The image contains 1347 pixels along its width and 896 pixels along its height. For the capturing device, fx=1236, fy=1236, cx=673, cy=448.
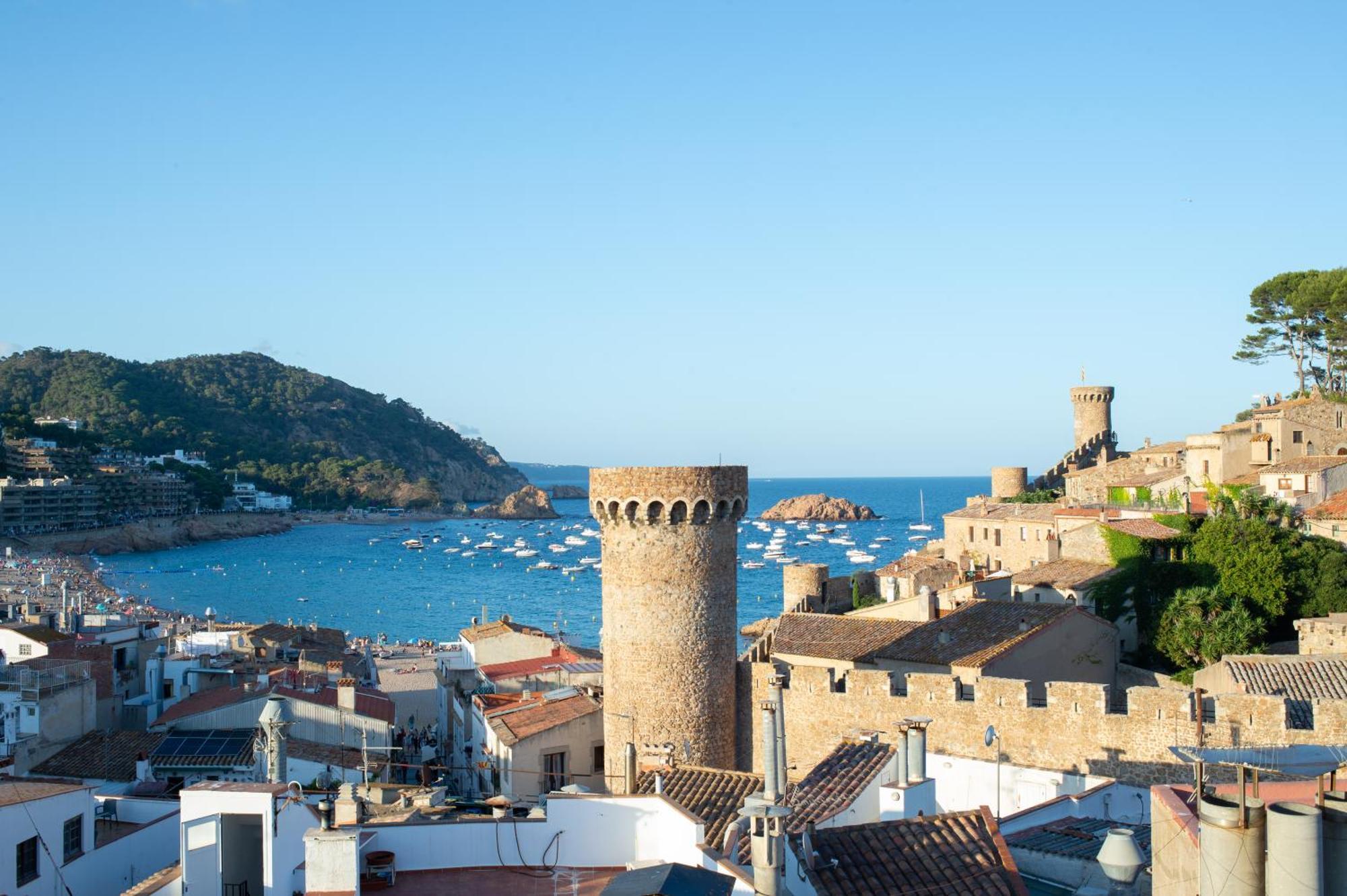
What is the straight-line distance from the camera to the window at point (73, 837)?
13.5m

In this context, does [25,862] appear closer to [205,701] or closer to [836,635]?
[205,701]

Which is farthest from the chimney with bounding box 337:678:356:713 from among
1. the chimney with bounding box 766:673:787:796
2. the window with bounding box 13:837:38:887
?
the chimney with bounding box 766:673:787:796

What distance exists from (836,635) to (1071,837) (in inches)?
463

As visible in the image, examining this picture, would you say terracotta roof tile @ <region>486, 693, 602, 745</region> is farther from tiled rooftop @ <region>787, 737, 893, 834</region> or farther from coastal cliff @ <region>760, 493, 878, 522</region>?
coastal cliff @ <region>760, 493, 878, 522</region>

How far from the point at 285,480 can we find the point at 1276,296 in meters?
169

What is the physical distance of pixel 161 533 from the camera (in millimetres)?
145750

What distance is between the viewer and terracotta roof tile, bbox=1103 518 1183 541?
2791 centimetres

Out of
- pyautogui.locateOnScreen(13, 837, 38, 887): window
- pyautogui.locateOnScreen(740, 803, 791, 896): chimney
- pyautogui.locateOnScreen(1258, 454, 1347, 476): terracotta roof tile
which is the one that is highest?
pyautogui.locateOnScreen(1258, 454, 1347, 476): terracotta roof tile

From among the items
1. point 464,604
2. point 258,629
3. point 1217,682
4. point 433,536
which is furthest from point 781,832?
point 433,536

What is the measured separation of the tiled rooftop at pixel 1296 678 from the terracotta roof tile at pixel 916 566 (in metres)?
14.4

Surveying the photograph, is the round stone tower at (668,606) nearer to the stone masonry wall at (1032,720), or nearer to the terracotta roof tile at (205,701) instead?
the stone masonry wall at (1032,720)

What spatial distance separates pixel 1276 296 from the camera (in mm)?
49469

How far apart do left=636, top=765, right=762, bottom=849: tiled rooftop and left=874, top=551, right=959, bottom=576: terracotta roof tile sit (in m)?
19.1

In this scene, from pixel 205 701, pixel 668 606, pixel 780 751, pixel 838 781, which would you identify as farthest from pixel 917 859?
pixel 205 701
